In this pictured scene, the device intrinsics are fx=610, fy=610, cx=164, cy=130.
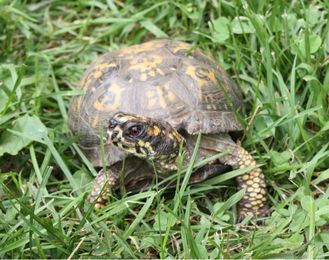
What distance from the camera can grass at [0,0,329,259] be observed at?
246 centimetres

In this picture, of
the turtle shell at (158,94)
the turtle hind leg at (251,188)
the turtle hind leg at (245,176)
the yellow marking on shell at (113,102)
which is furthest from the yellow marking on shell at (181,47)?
the turtle hind leg at (251,188)

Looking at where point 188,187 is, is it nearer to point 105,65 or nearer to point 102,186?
point 102,186

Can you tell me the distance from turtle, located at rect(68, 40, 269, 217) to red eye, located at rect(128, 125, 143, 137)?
10cm

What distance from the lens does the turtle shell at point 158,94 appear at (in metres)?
2.75

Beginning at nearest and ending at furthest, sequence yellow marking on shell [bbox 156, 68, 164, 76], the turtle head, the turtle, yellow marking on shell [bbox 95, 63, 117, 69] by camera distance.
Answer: the turtle head
the turtle
yellow marking on shell [bbox 156, 68, 164, 76]
yellow marking on shell [bbox 95, 63, 117, 69]

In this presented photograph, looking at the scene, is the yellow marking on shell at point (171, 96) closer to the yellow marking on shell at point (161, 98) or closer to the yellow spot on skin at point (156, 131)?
the yellow marking on shell at point (161, 98)

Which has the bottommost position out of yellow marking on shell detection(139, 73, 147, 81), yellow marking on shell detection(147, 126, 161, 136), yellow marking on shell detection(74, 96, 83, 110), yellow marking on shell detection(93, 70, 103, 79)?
yellow marking on shell detection(74, 96, 83, 110)

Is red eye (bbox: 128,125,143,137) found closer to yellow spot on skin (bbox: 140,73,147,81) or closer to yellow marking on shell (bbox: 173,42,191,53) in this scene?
yellow spot on skin (bbox: 140,73,147,81)

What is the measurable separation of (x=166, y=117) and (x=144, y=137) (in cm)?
25

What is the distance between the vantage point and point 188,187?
273 cm

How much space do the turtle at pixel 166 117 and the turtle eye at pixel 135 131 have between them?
4.0 inches

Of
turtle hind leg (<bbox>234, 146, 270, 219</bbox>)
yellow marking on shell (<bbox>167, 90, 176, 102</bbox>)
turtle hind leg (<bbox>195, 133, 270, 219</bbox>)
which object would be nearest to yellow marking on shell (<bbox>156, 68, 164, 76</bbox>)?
yellow marking on shell (<bbox>167, 90, 176, 102</bbox>)

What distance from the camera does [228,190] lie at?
2832mm

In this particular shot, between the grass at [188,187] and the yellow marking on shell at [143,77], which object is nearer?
the grass at [188,187]
